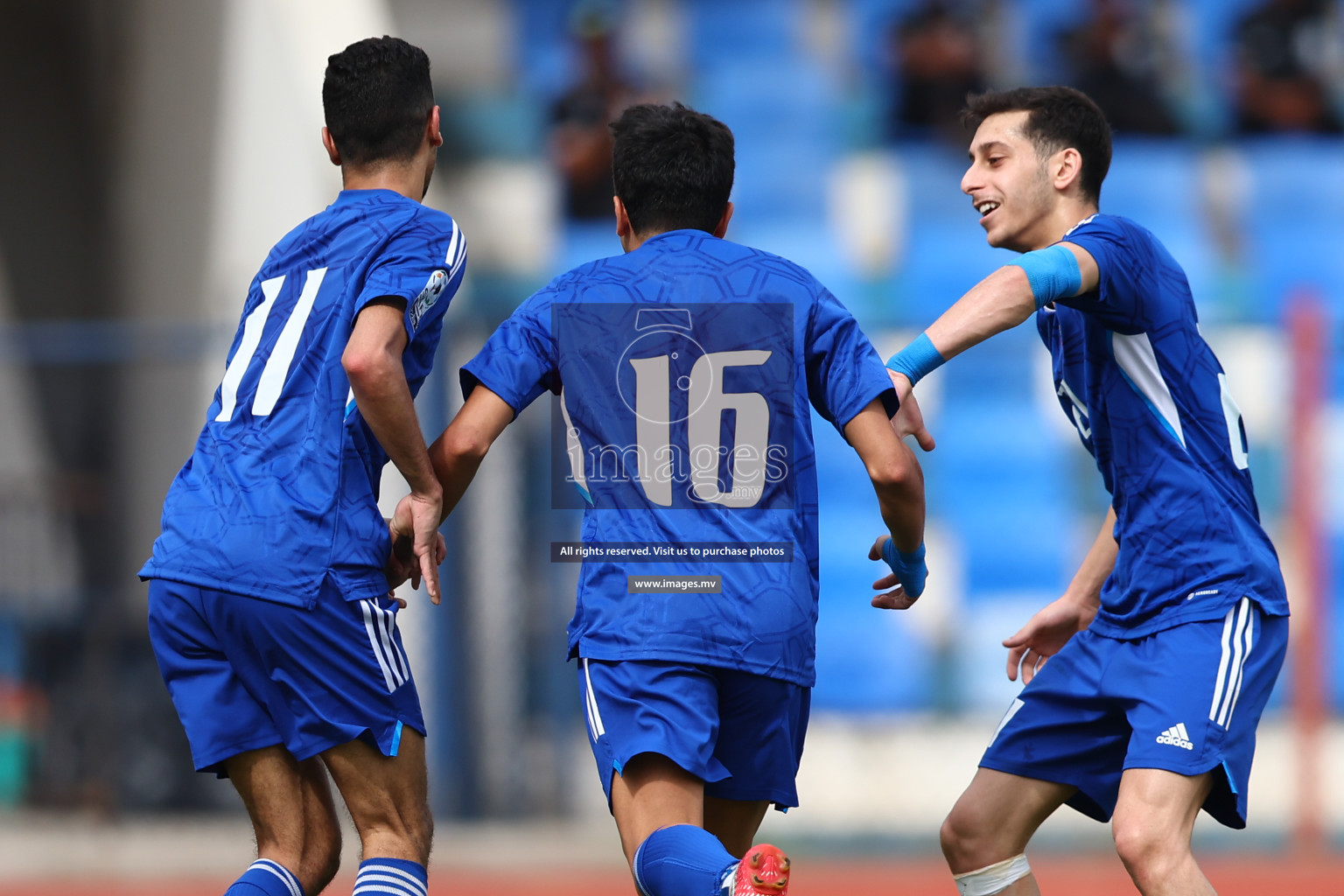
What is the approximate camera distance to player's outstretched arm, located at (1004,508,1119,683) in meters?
3.87

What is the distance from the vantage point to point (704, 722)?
10.4 ft

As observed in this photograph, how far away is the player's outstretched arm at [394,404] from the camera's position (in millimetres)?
3225

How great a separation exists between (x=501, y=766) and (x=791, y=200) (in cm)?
488

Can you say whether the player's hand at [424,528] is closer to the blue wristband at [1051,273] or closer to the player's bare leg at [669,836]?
the player's bare leg at [669,836]

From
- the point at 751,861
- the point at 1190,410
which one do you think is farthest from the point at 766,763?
the point at 1190,410

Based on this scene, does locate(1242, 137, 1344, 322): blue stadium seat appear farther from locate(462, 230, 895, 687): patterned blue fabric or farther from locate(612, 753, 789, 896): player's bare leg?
locate(612, 753, 789, 896): player's bare leg

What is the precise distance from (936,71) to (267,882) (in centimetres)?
878

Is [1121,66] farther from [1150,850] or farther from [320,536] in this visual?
[320,536]

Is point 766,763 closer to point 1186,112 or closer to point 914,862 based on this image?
point 914,862

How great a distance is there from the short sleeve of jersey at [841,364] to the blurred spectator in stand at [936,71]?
307 inches

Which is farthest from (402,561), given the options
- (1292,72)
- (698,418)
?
(1292,72)

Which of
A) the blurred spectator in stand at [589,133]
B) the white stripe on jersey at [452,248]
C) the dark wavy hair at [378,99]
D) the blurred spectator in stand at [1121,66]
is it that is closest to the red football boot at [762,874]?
the white stripe on jersey at [452,248]

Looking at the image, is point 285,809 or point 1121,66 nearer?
point 285,809

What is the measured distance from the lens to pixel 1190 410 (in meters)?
3.50
